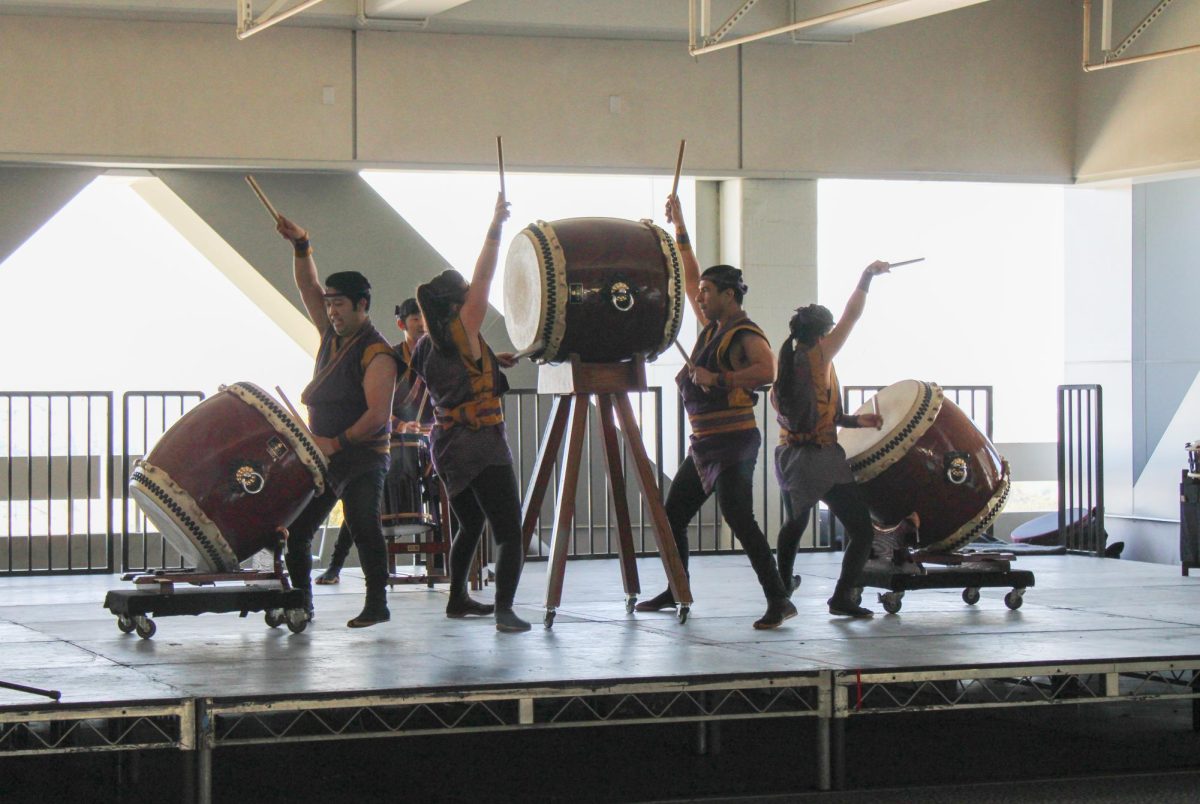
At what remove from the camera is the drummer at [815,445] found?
5.88 metres

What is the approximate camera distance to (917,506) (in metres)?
6.23

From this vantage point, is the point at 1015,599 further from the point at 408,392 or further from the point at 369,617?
the point at 408,392

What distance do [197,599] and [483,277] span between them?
5.06 ft

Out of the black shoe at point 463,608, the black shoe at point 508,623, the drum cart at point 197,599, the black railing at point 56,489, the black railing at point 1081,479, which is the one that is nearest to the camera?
the black shoe at point 508,623

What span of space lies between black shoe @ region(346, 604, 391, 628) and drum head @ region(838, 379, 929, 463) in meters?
1.91

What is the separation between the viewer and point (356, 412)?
563 cm

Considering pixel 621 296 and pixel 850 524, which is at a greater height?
pixel 621 296

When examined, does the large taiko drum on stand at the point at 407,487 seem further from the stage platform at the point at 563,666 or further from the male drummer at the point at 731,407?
the male drummer at the point at 731,407

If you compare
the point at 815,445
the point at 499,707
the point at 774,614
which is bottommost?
the point at 499,707

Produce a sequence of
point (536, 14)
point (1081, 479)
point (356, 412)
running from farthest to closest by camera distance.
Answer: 1. point (536, 14)
2. point (1081, 479)
3. point (356, 412)

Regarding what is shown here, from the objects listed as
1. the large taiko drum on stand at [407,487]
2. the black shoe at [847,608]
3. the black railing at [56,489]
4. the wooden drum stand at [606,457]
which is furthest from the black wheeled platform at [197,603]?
the black railing at [56,489]

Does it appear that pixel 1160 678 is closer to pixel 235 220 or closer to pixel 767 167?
pixel 767 167

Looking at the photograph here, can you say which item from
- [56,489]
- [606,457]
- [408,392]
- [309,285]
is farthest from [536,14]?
[606,457]

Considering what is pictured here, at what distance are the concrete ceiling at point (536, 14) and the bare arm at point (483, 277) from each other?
4431mm
